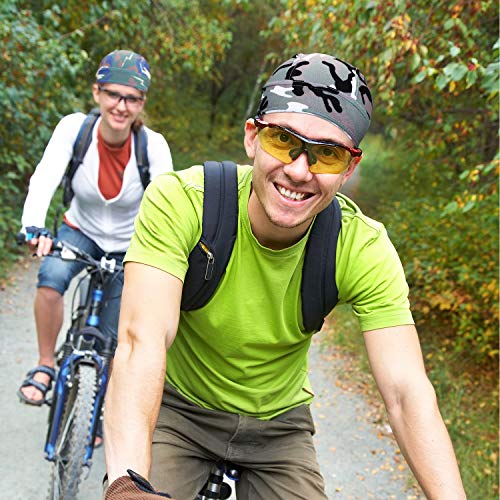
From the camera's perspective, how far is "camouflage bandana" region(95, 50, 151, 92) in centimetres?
390

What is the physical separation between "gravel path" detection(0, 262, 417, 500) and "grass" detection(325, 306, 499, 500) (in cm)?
29

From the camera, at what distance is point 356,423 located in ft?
18.7

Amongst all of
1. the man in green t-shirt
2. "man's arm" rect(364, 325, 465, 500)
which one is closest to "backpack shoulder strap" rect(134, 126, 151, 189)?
the man in green t-shirt

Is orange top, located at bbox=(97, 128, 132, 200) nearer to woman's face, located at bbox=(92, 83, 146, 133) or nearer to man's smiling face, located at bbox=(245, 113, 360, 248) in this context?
woman's face, located at bbox=(92, 83, 146, 133)

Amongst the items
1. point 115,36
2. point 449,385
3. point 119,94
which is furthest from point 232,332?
point 115,36

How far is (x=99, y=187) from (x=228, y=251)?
6.61 ft

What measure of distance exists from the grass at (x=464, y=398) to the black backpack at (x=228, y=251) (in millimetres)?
3132

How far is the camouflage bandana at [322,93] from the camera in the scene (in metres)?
2.00

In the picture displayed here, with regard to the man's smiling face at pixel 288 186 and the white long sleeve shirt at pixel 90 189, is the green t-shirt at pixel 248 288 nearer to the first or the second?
the man's smiling face at pixel 288 186

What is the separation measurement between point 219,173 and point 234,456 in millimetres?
1013

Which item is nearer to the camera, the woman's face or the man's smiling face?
the man's smiling face

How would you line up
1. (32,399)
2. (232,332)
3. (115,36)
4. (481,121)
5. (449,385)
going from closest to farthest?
(232,332) < (32,399) < (449,385) < (481,121) < (115,36)

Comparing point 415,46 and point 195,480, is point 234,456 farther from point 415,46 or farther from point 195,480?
point 415,46

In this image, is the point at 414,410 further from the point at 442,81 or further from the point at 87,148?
the point at 442,81
